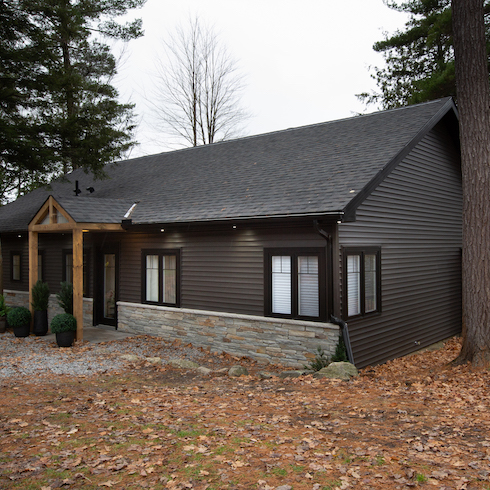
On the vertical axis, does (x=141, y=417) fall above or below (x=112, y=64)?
below

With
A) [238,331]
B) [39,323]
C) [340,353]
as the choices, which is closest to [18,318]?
[39,323]

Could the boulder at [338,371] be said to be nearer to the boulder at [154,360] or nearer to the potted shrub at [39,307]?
the boulder at [154,360]

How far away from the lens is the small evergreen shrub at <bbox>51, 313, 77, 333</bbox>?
10.3 metres

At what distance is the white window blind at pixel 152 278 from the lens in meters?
11.9

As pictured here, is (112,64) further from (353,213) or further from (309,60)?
(353,213)

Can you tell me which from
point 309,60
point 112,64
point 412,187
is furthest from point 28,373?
point 309,60

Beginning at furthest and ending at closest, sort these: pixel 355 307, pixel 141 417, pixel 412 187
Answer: pixel 412 187 → pixel 355 307 → pixel 141 417

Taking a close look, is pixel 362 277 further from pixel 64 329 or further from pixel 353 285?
pixel 64 329

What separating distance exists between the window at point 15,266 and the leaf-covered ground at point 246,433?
34.5 ft

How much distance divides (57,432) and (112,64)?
21.7m

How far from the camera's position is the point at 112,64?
23031mm

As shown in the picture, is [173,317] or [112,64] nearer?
[173,317]

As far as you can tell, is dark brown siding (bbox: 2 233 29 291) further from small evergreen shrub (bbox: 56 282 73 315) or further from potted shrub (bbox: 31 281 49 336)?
small evergreen shrub (bbox: 56 282 73 315)

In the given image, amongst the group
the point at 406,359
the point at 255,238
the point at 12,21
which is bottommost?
the point at 406,359
